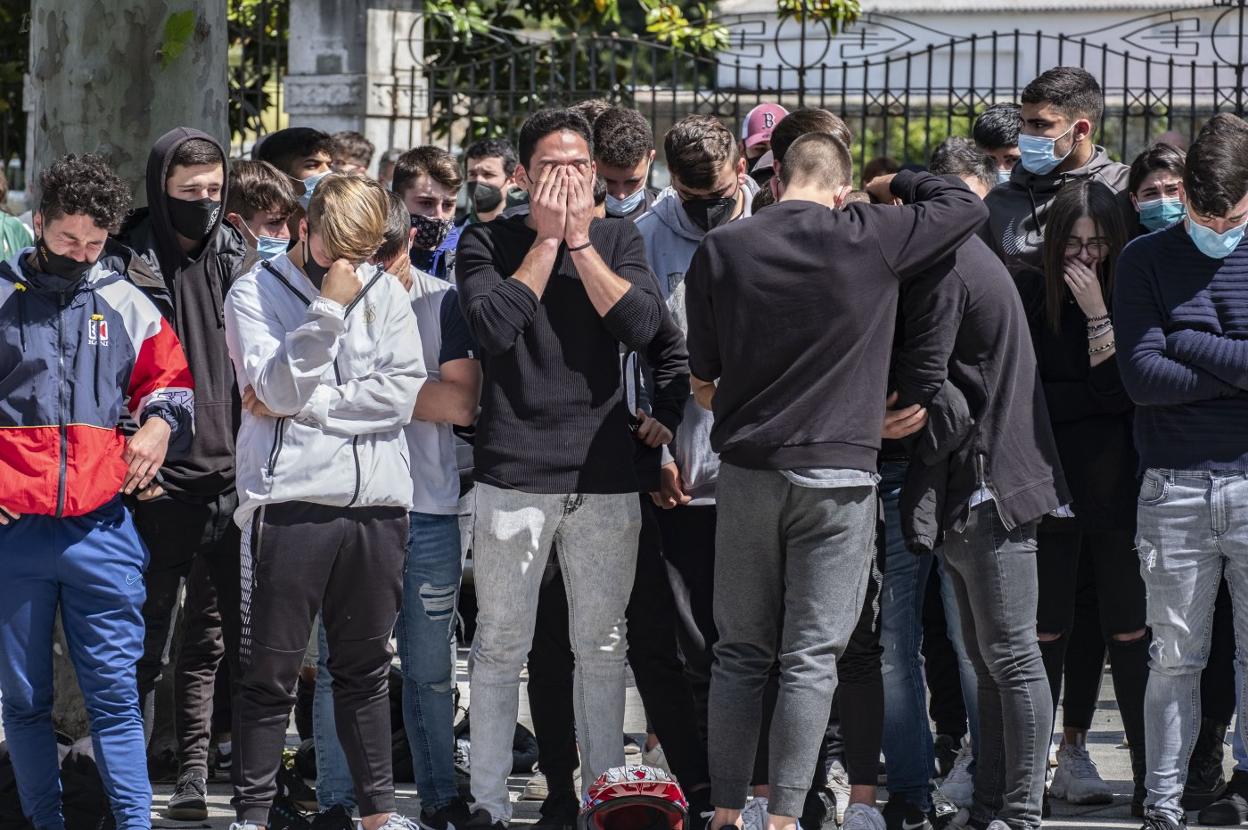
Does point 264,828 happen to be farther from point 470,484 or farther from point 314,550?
point 470,484

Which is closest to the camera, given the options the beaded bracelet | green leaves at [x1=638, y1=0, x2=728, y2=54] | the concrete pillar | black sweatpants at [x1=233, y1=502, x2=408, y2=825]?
black sweatpants at [x1=233, y1=502, x2=408, y2=825]

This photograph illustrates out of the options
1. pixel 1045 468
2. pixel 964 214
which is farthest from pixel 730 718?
pixel 964 214

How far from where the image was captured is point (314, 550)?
4609mm

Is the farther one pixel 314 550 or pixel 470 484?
pixel 470 484

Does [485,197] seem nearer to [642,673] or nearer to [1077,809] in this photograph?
[642,673]

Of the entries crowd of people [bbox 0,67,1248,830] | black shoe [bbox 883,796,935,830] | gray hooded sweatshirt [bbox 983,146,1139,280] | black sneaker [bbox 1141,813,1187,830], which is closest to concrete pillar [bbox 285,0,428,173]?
crowd of people [bbox 0,67,1248,830]

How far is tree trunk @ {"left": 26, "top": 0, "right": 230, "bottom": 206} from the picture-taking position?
594cm

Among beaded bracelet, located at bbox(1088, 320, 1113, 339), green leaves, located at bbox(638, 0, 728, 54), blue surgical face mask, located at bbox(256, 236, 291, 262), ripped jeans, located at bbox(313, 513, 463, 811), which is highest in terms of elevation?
green leaves, located at bbox(638, 0, 728, 54)

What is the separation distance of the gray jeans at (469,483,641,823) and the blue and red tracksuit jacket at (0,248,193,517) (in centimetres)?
103

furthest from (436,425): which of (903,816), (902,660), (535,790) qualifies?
(903,816)

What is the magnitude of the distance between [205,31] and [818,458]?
301 cm

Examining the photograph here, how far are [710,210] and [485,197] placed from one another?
1.86m

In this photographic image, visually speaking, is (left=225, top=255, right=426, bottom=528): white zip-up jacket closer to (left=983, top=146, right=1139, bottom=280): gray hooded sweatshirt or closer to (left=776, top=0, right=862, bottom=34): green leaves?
(left=983, top=146, right=1139, bottom=280): gray hooded sweatshirt

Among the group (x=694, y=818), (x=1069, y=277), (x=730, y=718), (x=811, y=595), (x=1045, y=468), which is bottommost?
(x=694, y=818)
